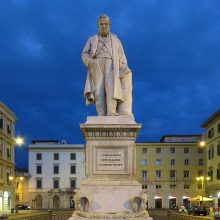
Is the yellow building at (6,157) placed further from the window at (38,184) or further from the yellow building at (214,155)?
the yellow building at (214,155)

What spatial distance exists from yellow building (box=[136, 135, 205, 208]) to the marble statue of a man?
90925mm

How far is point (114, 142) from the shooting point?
13438mm

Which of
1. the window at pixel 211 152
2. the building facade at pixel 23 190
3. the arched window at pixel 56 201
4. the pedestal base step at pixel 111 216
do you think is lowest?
the arched window at pixel 56 201

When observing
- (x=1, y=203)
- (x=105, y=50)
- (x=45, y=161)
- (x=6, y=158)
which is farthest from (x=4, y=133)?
(x=105, y=50)

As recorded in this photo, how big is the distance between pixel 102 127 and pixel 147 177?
306 ft

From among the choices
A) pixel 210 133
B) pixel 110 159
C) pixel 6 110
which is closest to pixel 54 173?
pixel 6 110

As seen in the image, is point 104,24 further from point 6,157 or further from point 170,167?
point 170,167

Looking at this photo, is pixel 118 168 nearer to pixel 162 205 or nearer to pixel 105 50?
pixel 105 50

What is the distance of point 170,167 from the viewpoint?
4139 inches

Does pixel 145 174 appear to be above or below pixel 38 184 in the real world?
above

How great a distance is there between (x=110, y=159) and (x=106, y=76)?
2575mm

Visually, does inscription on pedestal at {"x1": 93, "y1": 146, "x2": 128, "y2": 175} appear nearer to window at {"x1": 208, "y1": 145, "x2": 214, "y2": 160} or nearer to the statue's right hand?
the statue's right hand

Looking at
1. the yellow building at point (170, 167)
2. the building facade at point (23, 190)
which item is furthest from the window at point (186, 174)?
the building facade at point (23, 190)

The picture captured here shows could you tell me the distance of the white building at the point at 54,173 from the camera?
4112 inches
